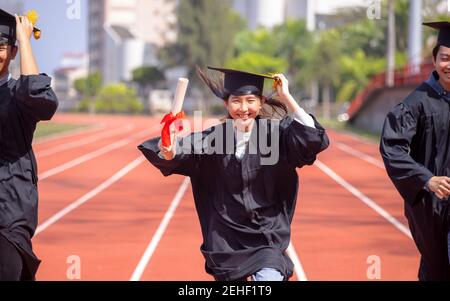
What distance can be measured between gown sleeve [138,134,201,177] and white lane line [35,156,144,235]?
667 centimetres

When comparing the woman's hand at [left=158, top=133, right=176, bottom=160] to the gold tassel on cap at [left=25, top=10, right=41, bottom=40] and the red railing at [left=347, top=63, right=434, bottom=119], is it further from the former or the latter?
the red railing at [left=347, top=63, right=434, bottom=119]

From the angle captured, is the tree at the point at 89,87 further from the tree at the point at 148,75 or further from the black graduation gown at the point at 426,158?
the black graduation gown at the point at 426,158

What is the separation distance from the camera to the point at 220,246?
4.88m

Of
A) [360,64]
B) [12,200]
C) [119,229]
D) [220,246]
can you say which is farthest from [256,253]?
[360,64]

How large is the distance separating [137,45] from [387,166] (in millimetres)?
87993

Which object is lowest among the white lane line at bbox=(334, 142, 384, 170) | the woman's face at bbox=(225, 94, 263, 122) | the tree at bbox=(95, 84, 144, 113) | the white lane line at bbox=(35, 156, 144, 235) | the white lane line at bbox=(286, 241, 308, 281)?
the tree at bbox=(95, 84, 144, 113)

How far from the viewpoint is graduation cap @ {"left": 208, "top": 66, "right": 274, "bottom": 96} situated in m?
4.95

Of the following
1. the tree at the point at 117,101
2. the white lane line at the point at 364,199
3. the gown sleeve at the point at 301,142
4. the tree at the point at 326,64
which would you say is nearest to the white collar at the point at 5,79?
the gown sleeve at the point at 301,142

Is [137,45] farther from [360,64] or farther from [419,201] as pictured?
[419,201]

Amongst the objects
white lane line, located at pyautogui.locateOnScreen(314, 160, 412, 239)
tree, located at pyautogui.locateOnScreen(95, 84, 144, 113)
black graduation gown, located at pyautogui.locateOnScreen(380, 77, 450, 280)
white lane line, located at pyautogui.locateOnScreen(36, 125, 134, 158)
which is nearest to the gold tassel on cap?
black graduation gown, located at pyautogui.locateOnScreen(380, 77, 450, 280)

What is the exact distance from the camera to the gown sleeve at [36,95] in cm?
449

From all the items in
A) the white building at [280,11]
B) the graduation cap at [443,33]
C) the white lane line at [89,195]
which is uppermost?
the white building at [280,11]

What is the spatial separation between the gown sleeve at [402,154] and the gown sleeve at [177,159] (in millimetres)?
1065

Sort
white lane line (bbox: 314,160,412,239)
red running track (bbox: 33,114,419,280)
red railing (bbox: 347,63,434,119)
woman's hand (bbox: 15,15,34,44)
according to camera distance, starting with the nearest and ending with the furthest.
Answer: woman's hand (bbox: 15,15,34,44)
red running track (bbox: 33,114,419,280)
white lane line (bbox: 314,160,412,239)
red railing (bbox: 347,63,434,119)
